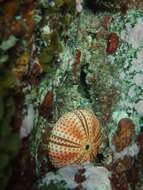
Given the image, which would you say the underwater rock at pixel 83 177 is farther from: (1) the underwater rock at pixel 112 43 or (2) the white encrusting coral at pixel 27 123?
(1) the underwater rock at pixel 112 43

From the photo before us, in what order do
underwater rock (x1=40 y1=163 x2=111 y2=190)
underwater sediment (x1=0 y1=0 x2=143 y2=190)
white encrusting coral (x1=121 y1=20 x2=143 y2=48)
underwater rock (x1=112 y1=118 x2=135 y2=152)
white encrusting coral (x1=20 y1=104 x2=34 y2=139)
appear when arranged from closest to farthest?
1. underwater sediment (x1=0 y1=0 x2=143 y2=190)
2. white encrusting coral (x1=20 y1=104 x2=34 y2=139)
3. underwater rock (x1=40 y1=163 x2=111 y2=190)
4. underwater rock (x1=112 y1=118 x2=135 y2=152)
5. white encrusting coral (x1=121 y1=20 x2=143 y2=48)

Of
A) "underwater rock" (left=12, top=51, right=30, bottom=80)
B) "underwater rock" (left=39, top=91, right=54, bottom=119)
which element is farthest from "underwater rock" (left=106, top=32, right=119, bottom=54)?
"underwater rock" (left=12, top=51, right=30, bottom=80)

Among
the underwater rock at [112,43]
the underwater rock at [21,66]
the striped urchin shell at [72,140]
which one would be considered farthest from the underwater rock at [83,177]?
the underwater rock at [112,43]

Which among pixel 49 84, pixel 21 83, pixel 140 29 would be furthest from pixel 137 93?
pixel 21 83

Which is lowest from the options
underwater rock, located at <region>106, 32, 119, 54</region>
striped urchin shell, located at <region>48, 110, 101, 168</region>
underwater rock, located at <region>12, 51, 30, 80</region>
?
striped urchin shell, located at <region>48, 110, 101, 168</region>

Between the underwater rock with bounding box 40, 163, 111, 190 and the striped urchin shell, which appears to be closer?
the underwater rock with bounding box 40, 163, 111, 190

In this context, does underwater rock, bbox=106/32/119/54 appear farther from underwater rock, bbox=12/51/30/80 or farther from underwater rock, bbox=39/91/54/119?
underwater rock, bbox=12/51/30/80

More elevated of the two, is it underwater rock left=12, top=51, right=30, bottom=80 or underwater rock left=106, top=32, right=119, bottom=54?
underwater rock left=106, top=32, right=119, bottom=54

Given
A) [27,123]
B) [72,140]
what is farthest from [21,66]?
[72,140]

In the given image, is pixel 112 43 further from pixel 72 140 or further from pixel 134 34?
pixel 72 140
